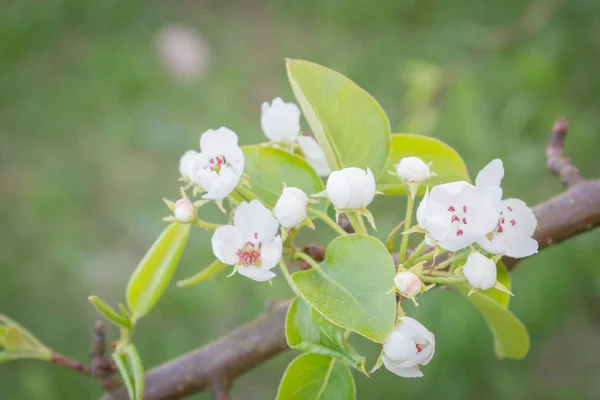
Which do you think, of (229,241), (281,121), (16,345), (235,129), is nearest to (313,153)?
(281,121)

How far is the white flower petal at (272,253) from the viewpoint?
56cm

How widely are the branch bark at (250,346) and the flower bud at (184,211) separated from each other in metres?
0.17

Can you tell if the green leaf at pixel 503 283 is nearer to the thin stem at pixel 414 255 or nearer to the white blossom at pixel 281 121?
the thin stem at pixel 414 255

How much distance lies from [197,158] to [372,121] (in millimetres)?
168

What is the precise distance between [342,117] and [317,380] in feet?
0.81

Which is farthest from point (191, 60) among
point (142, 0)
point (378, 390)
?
point (378, 390)

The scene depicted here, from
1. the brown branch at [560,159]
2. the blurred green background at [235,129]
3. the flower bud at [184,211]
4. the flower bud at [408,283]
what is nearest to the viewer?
the flower bud at [408,283]

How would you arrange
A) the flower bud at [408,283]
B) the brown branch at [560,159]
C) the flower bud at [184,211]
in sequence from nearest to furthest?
the flower bud at [408,283] < the flower bud at [184,211] < the brown branch at [560,159]

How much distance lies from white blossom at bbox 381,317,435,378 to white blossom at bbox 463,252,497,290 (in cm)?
6

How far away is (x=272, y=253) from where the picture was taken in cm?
56

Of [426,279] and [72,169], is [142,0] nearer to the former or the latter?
[72,169]

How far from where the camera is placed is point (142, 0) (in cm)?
248

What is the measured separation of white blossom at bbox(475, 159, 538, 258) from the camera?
0.53 m

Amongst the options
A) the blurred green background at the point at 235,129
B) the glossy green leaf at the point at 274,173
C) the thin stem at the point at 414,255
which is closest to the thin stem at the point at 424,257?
the thin stem at the point at 414,255
